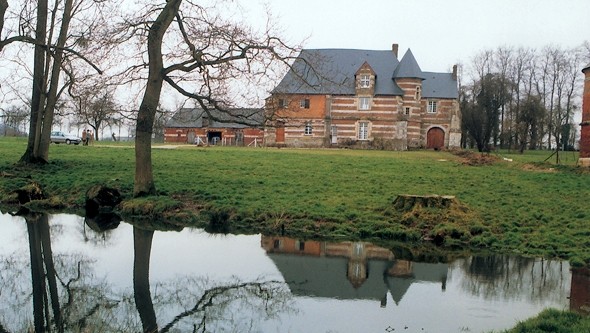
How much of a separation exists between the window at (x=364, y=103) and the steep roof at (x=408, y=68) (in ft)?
10.5

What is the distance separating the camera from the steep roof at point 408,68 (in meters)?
51.4

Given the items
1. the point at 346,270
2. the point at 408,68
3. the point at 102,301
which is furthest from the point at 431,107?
the point at 102,301

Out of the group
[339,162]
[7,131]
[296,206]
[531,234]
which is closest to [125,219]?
[296,206]

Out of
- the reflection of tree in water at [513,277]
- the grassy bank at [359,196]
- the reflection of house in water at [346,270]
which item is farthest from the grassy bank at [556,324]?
the grassy bank at [359,196]

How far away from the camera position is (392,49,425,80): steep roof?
51406 millimetres

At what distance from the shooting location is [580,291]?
952 cm

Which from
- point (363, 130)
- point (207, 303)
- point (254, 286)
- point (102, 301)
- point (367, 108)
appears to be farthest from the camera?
point (363, 130)

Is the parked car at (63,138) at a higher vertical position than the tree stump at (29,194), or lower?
higher

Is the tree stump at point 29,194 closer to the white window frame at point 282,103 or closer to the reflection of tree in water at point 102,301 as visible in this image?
the reflection of tree in water at point 102,301

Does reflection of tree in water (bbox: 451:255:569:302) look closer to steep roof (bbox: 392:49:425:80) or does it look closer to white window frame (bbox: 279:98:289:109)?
white window frame (bbox: 279:98:289:109)

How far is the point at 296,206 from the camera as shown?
1647 cm

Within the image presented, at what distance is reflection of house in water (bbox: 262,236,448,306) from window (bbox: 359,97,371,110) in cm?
3884

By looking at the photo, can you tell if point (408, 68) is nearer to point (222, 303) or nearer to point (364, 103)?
point (364, 103)

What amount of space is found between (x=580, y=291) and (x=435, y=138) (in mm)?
46678
